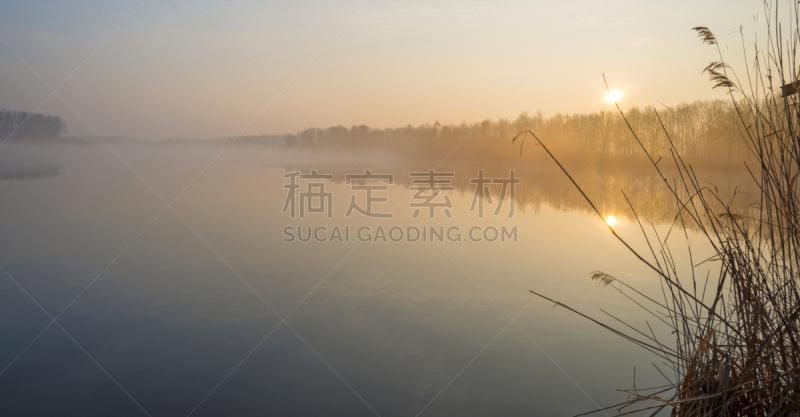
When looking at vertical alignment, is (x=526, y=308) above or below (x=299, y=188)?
below

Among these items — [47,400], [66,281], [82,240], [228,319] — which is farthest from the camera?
[82,240]

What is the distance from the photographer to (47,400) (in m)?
2.42

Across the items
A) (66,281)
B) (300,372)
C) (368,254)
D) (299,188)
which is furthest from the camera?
(299,188)

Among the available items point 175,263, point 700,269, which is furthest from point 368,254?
point 700,269

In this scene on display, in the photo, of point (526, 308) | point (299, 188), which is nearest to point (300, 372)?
point (526, 308)

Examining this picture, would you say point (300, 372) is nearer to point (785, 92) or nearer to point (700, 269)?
point (785, 92)

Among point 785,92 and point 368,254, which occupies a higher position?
point 785,92

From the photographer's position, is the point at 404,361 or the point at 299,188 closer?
the point at 404,361

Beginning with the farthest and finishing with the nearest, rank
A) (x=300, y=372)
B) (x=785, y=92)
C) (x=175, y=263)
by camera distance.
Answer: (x=175, y=263), (x=300, y=372), (x=785, y=92)

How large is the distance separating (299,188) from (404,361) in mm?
9539

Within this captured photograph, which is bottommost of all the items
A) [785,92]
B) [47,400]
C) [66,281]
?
[47,400]

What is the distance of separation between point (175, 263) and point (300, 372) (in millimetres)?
2913

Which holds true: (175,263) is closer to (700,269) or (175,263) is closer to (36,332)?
(36,332)

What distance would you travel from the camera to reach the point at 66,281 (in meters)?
4.32
